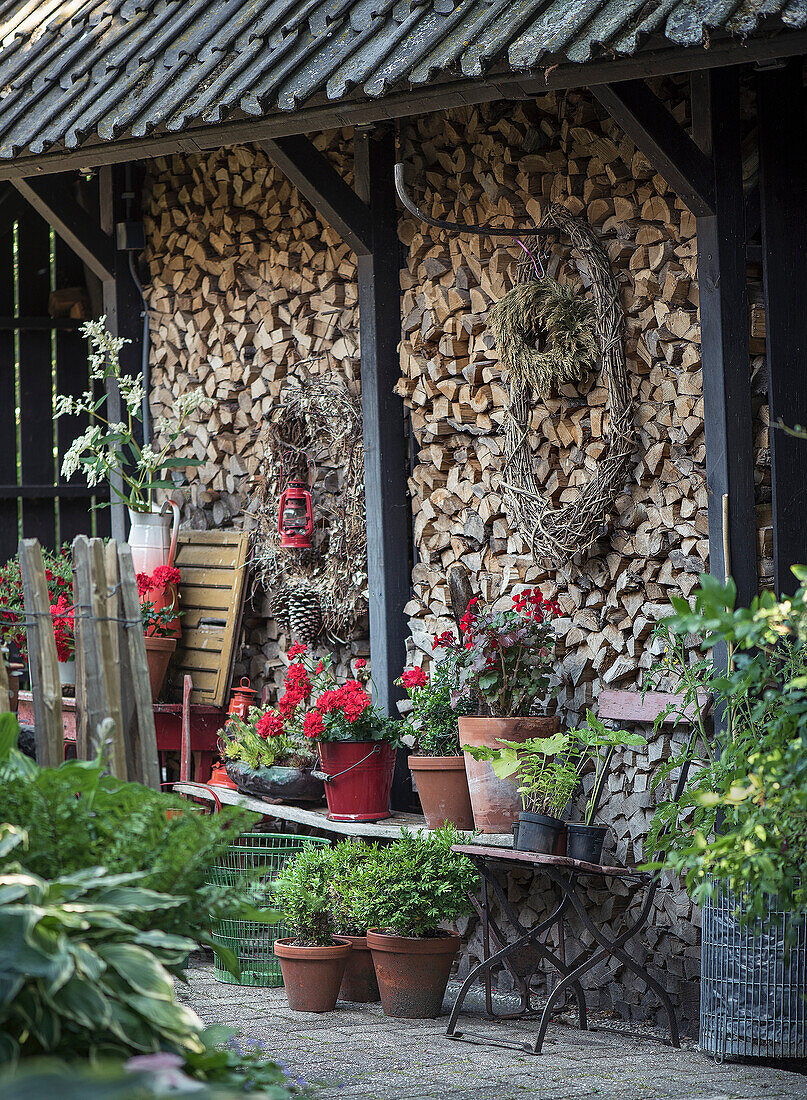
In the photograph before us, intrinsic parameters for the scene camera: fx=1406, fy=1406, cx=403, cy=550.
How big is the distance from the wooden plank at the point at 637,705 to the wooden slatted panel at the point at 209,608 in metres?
2.01

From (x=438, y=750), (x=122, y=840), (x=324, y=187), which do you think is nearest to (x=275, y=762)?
(x=438, y=750)

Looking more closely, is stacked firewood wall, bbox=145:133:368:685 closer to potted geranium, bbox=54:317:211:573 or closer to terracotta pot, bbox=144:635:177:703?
potted geranium, bbox=54:317:211:573

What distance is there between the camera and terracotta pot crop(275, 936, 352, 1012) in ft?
16.1

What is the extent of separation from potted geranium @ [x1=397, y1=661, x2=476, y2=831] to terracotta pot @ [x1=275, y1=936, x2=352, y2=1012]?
598 mm

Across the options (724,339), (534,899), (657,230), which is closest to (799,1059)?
(534,899)

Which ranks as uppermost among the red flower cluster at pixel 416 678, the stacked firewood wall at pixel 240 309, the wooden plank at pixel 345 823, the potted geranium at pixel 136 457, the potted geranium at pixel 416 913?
the stacked firewood wall at pixel 240 309

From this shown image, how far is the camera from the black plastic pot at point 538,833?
462cm

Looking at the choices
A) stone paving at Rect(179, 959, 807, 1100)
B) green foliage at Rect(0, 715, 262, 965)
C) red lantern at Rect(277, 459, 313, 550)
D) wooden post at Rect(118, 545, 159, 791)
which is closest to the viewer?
green foliage at Rect(0, 715, 262, 965)

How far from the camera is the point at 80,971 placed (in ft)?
7.63

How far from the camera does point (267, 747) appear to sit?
5684mm

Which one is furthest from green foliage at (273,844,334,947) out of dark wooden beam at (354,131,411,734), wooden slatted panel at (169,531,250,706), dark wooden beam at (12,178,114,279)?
dark wooden beam at (12,178,114,279)

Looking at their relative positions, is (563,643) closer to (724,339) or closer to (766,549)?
(766,549)

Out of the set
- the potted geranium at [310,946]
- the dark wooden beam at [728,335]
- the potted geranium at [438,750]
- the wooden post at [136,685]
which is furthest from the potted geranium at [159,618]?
the dark wooden beam at [728,335]

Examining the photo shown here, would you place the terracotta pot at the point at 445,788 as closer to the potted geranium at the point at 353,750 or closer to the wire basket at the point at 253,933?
the potted geranium at the point at 353,750
